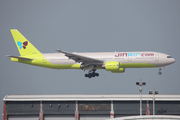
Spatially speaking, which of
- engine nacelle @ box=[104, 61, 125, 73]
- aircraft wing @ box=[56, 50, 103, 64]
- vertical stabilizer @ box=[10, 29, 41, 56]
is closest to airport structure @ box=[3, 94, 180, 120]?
engine nacelle @ box=[104, 61, 125, 73]

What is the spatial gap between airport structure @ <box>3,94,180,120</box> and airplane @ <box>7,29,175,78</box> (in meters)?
10.6

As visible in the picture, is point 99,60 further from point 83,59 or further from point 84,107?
point 84,107

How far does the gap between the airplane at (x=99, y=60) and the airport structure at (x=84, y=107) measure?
10584 mm

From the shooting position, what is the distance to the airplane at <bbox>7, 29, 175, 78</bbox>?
225 ft

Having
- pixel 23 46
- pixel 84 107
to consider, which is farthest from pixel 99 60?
pixel 23 46

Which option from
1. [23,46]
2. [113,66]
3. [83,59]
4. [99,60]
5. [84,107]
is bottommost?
[84,107]

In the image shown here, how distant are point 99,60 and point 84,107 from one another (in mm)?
13485

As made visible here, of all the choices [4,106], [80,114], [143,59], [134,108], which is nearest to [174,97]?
[134,108]

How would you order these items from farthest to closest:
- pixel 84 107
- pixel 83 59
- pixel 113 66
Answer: pixel 83 59 < pixel 113 66 < pixel 84 107

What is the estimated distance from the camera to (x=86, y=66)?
7162 centimetres

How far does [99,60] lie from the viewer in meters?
69.8

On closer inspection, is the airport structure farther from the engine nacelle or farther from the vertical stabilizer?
the vertical stabilizer

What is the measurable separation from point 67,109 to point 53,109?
2.57m

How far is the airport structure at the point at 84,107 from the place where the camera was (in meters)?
58.6
